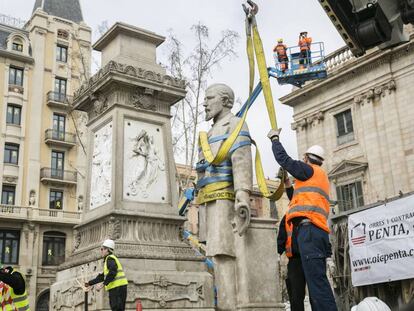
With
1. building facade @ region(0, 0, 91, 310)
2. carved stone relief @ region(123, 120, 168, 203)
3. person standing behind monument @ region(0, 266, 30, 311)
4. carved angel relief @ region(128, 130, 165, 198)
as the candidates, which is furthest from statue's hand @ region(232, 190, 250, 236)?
building facade @ region(0, 0, 91, 310)

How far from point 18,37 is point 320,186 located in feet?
125

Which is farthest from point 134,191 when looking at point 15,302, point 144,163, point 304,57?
point 304,57

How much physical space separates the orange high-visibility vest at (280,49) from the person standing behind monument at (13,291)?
1858 cm

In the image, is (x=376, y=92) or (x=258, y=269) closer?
(x=258, y=269)

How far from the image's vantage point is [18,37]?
128ft

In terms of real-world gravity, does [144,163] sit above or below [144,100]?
below

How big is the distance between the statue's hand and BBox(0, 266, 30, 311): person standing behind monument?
3.20 meters

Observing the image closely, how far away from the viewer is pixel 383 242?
17953 millimetres

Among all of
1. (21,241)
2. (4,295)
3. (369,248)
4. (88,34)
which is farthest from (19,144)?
(4,295)

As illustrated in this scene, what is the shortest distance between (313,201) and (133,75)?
14.4 ft

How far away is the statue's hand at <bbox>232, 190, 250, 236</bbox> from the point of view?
24.6ft

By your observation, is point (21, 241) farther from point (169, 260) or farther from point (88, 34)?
point (169, 260)

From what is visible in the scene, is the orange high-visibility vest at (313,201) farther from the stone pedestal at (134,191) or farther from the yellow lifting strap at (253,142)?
the stone pedestal at (134,191)

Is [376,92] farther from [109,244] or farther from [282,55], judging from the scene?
[109,244]
